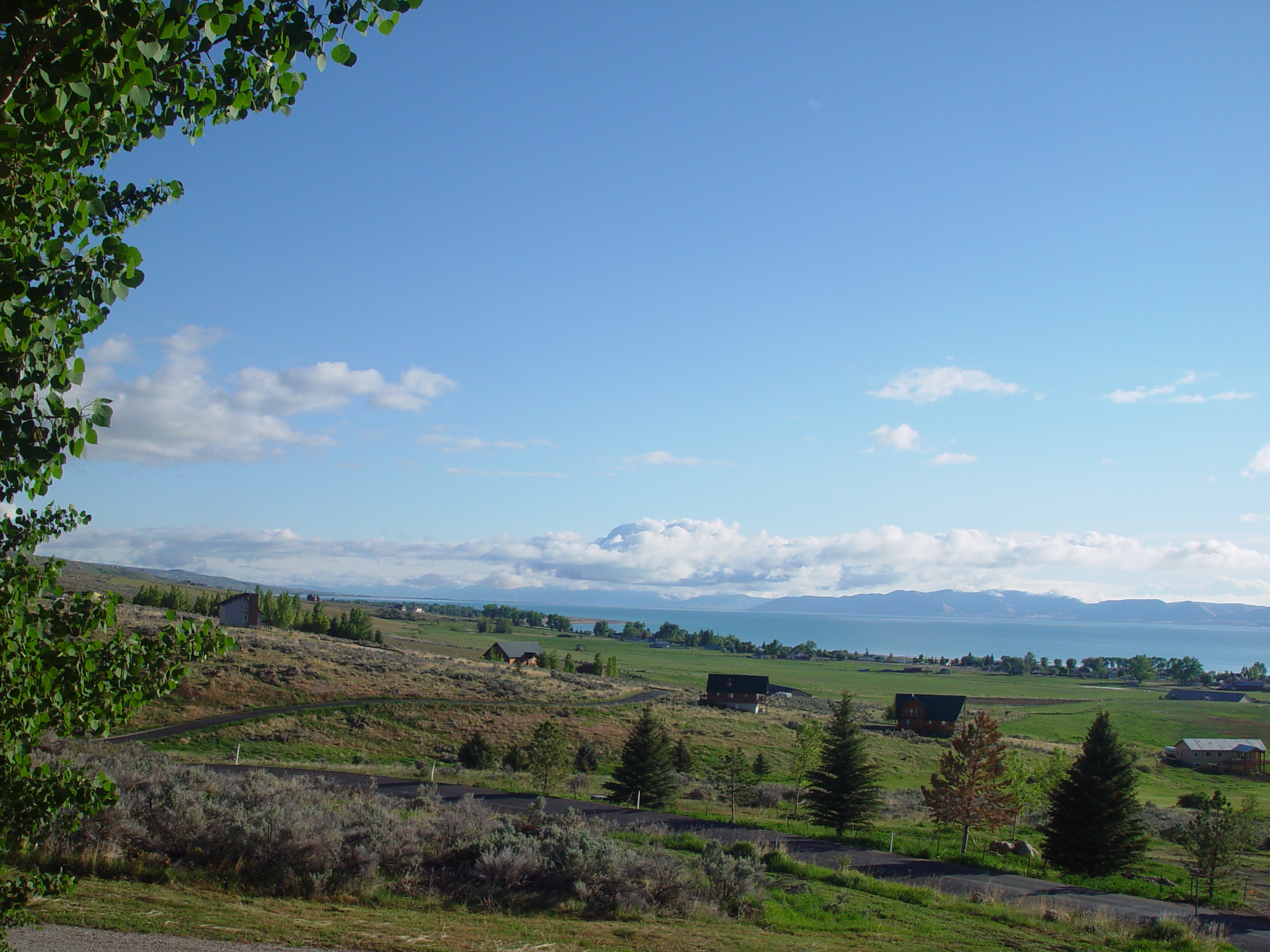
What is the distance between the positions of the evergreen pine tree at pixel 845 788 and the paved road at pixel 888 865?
561 cm

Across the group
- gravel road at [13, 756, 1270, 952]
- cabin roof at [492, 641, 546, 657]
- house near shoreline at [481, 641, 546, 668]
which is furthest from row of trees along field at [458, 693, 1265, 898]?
cabin roof at [492, 641, 546, 657]

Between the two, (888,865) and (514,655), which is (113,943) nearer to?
(888,865)

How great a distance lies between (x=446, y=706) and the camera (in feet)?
174

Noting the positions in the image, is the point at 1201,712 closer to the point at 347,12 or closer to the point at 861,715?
the point at 861,715

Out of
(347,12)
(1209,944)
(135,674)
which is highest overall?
(347,12)

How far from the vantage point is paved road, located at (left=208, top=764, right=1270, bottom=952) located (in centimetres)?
1811

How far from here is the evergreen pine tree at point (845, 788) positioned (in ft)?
96.4

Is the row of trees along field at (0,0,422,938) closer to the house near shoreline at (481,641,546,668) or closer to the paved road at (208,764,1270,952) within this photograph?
the paved road at (208,764,1270,952)

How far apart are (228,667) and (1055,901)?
50.5 m

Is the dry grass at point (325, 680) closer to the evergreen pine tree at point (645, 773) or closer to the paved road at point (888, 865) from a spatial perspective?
the paved road at point (888, 865)

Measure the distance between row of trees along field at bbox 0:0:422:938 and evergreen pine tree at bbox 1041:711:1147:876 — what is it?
27.8 metres

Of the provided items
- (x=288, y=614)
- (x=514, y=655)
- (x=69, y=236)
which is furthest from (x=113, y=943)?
(x=514, y=655)

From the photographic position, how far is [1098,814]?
24.5m

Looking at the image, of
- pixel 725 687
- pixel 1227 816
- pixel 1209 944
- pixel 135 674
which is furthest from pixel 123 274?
pixel 725 687
